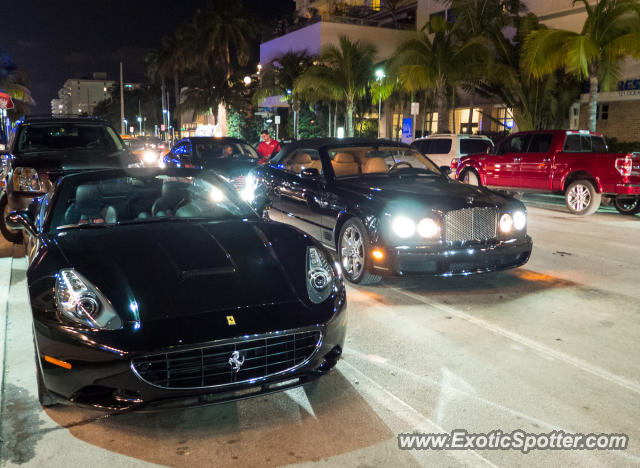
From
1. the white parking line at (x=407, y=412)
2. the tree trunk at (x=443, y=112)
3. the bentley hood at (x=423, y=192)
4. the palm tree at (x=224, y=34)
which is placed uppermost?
the palm tree at (x=224, y=34)

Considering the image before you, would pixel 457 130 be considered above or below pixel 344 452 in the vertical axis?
above

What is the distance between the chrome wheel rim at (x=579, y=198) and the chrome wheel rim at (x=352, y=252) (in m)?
8.41

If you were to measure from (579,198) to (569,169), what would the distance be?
689mm

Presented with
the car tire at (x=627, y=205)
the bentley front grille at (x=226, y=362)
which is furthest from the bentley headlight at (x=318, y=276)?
the car tire at (x=627, y=205)

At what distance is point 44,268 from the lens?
3.69m

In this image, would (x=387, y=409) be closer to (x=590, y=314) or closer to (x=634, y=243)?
(x=590, y=314)

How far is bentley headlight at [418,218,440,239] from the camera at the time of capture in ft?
20.1

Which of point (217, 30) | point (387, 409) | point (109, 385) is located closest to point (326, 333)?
point (387, 409)

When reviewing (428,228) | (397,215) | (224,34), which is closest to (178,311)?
(397,215)

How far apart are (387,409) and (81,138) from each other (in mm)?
8771

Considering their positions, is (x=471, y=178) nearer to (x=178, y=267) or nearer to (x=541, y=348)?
(x=541, y=348)

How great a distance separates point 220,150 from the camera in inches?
555

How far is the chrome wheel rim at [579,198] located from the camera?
43.6 ft

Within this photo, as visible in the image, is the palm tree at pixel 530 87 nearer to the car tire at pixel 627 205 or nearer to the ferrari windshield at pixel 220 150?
the car tire at pixel 627 205
